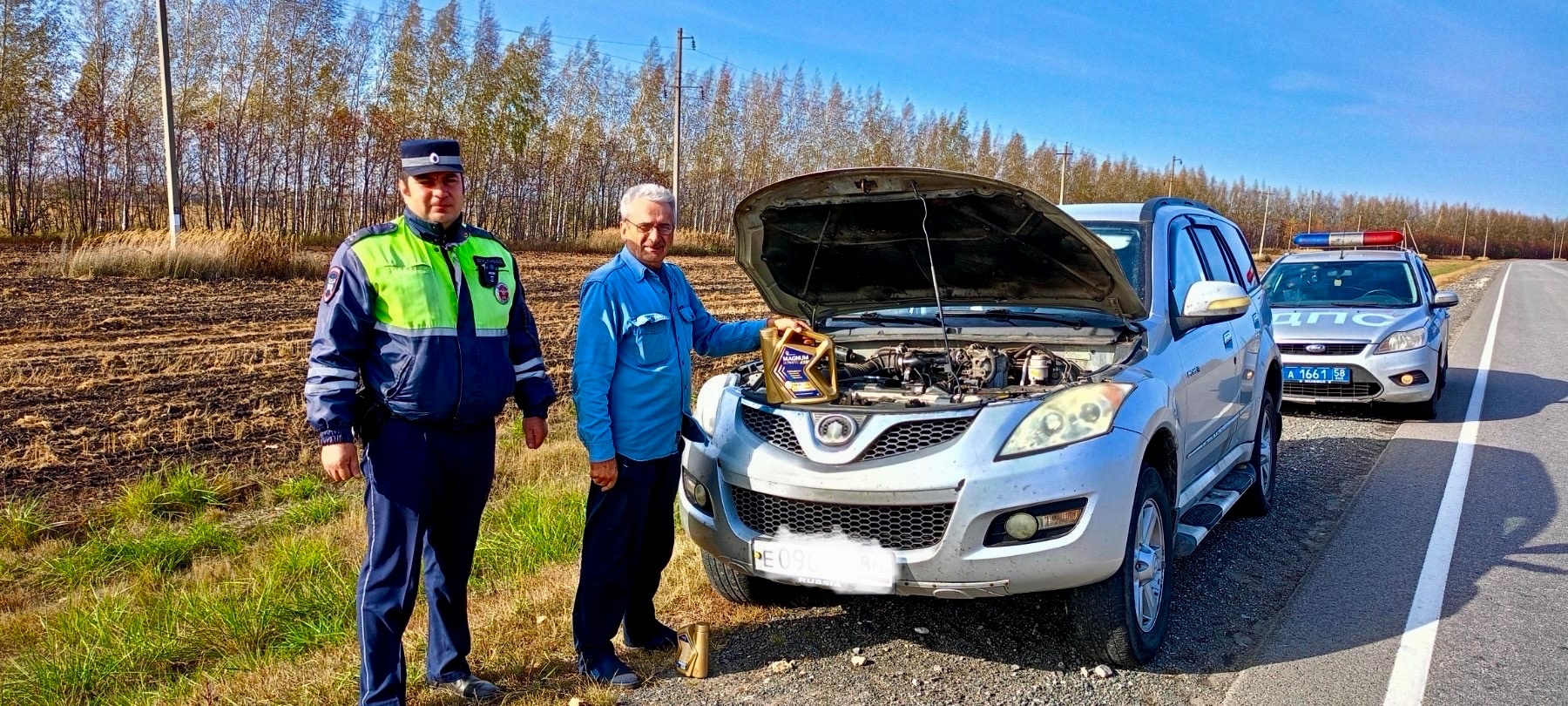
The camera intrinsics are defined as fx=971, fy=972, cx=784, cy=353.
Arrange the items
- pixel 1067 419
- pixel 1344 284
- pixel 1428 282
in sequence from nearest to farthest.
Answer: pixel 1067 419, pixel 1344 284, pixel 1428 282

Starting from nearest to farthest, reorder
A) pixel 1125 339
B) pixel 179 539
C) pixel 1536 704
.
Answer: pixel 1536 704 → pixel 1125 339 → pixel 179 539

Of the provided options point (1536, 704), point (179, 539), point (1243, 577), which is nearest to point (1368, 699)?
point (1536, 704)

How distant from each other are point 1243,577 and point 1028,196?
7.43 feet

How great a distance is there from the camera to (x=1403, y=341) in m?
8.44

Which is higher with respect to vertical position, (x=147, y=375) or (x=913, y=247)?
(x=913, y=247)

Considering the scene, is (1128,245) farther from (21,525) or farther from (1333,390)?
(21,525)

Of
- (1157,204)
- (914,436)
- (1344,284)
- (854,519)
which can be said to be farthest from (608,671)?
(1344,284)

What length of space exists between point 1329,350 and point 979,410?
682cm

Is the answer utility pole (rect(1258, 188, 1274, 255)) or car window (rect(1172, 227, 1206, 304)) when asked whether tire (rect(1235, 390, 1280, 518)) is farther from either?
utility pole (rect(1258, 188, 1274, 255))

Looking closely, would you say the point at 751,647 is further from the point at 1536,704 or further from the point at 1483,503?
the point at 1483,503

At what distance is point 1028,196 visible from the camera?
3553 millimetres

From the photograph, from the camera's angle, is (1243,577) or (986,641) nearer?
(986,641)

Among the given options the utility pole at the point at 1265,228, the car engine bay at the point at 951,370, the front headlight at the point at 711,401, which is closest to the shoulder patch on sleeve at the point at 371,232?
the front headlight at the point at 711,401

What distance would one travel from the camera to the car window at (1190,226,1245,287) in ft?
16.9
